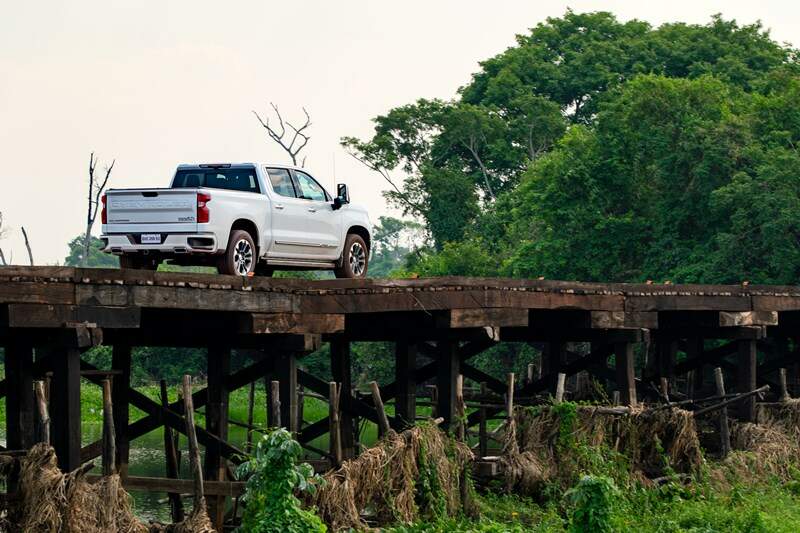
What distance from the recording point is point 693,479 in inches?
922

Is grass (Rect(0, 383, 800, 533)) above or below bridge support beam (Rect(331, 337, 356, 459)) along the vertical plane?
below

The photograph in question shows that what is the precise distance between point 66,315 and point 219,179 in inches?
232

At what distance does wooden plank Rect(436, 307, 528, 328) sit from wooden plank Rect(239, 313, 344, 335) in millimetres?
1779

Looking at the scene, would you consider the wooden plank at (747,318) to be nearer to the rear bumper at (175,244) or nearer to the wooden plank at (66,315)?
the rear bumper at (175,244)

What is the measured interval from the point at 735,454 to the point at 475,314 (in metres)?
6.83

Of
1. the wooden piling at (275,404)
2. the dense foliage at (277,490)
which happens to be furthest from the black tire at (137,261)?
the dense foliage at (277,490)

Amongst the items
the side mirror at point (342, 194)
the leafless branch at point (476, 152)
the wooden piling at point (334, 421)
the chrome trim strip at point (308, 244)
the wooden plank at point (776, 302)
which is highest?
the leafless branch at point (476, 152)

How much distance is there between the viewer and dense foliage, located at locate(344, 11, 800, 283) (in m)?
39.7

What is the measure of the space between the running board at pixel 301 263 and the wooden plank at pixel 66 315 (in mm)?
4504

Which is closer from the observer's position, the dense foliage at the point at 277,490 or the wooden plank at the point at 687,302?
the dense foliage at the point at 277,490

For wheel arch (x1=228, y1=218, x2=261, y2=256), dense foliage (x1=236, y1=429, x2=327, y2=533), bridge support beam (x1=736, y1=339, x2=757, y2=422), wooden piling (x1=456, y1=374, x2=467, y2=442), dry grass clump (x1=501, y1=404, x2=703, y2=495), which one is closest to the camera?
dense foliage (x1=236, y1=429, x2=327, y2=533)

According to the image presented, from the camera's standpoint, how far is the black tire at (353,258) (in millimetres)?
21938

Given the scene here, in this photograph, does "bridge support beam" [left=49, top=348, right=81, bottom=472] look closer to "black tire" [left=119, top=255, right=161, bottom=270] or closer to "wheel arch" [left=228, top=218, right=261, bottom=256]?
"black tire" [left=119, top=255, right=161, bottom=270]

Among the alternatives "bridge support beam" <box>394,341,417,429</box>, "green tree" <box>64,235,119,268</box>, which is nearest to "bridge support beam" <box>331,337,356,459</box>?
"bridge support beam" <box>394,341,417,429</box>
